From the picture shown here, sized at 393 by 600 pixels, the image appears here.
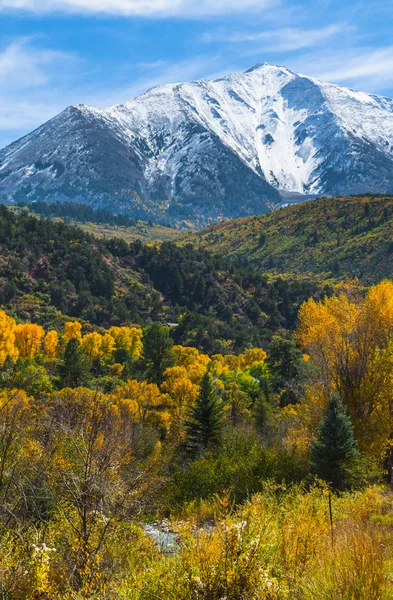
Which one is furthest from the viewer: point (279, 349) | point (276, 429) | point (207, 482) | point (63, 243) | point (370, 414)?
point (63, 243)

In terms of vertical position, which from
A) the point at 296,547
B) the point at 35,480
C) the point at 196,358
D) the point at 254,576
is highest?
the point at 254,576

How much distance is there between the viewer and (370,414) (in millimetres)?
25859

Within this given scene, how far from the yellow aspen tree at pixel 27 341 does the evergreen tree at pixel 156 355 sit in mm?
17256

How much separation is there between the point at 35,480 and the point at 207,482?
11.8m

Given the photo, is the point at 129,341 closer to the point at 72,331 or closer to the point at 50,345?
the point at 72,331

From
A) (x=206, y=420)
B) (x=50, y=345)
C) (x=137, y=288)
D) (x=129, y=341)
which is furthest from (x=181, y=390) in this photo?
(x=137, y=288)

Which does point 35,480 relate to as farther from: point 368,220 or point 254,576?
point 368,220

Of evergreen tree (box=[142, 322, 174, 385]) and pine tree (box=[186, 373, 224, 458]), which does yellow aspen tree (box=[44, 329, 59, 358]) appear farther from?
pine tree (box=[186, 373, 224, 458])

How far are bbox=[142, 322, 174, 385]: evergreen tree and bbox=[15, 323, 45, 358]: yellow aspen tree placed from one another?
679 inches

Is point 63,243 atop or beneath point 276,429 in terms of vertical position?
atop

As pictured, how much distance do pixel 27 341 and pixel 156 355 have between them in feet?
68.0

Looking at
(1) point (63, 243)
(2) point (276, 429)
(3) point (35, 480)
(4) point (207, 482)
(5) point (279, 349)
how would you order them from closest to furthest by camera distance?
(3) point (35, 480) → (4) point (207, 482) → (2) point (276, 429) → (5) point (279, 349) → (1) point (63, 243)

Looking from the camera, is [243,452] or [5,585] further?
[243,452]

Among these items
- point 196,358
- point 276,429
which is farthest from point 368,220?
point 276,429
